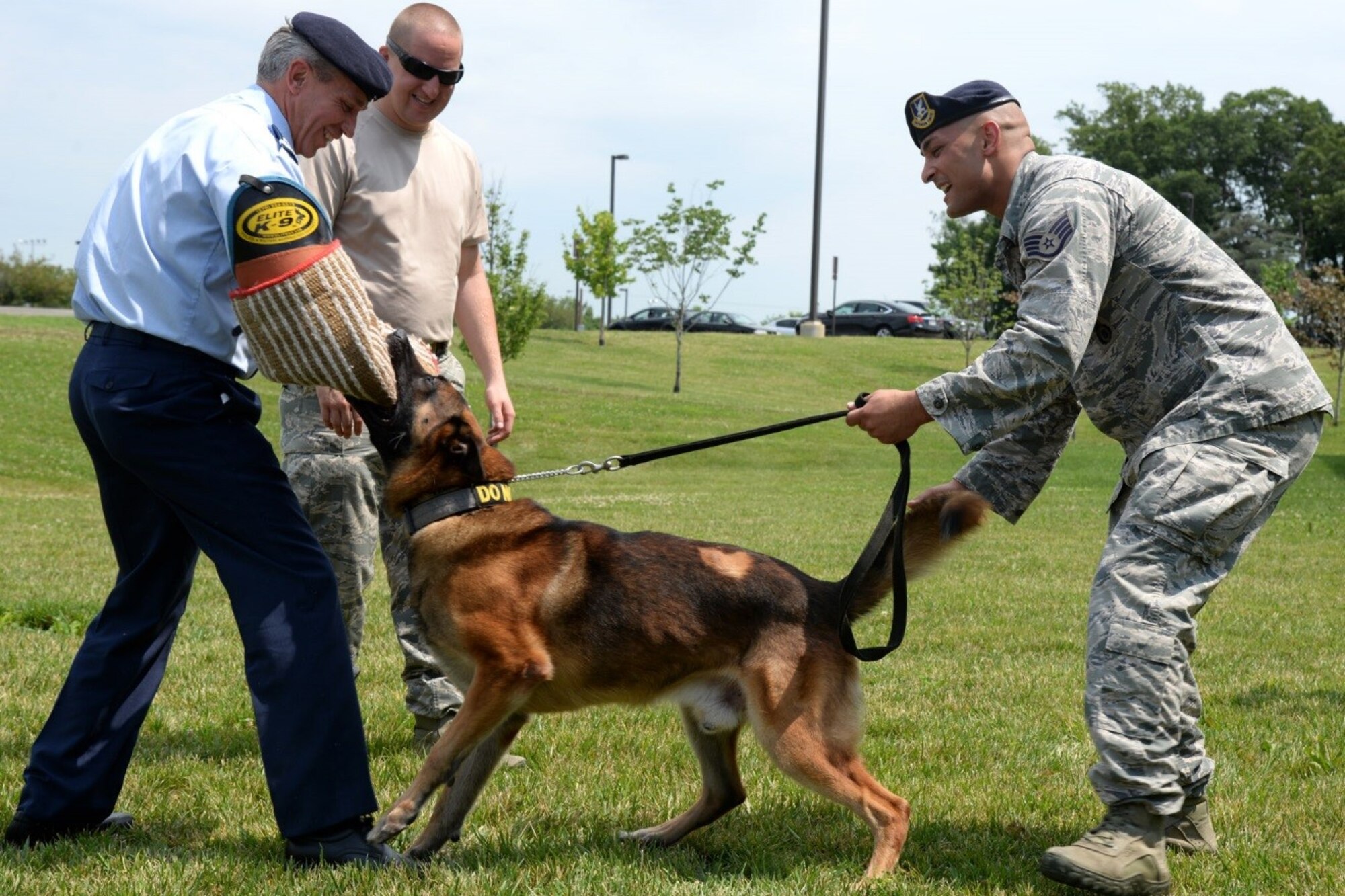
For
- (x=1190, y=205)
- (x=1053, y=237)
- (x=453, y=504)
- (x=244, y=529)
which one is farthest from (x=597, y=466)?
(x=1190, y=205)

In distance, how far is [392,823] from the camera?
3.77 metres

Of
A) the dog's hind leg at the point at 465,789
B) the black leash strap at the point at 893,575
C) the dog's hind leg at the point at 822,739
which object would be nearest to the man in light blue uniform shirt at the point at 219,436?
the dog's hind leg at the point at 465,789

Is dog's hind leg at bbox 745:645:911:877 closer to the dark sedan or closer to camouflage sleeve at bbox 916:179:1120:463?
camouflage sleeve at bbox 916:179:1120:463

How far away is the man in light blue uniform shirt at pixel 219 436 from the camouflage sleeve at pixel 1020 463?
2235mm

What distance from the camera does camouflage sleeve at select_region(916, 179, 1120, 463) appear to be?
3.56m

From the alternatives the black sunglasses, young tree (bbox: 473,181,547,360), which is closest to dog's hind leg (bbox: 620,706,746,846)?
the black sunglasses

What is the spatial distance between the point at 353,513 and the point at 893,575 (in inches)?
89.7

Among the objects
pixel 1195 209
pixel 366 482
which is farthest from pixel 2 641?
pixel 1195 209

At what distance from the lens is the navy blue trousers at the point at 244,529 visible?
11.7 feet

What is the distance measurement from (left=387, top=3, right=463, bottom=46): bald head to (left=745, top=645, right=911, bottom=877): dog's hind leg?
108 inches

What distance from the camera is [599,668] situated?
3986 millimetres

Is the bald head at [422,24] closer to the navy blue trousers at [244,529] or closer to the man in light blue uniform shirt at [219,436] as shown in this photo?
the man in light blue uniform shirt at [219,436]

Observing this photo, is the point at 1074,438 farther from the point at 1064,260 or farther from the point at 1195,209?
the point at 1195,209

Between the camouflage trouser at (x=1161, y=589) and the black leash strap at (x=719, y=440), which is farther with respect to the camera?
the black leash strap at (x=719, y=440)
